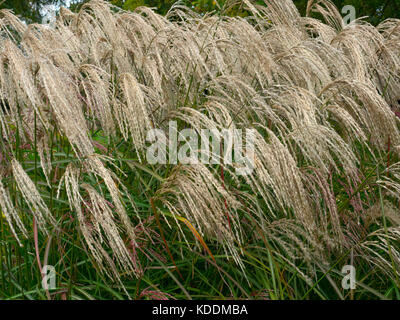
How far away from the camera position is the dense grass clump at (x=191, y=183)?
4.90 feet

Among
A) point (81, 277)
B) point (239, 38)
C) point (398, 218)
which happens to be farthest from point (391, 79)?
point (81, 277)

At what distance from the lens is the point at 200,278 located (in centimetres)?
188

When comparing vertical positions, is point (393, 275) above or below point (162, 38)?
below

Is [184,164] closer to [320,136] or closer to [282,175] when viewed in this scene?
[282,175]

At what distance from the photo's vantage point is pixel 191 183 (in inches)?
56.8

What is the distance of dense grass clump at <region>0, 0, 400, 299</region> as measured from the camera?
1.49 meters

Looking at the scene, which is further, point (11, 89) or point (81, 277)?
point (81, 277)

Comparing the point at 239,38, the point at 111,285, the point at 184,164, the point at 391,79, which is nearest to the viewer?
the point at 184,164

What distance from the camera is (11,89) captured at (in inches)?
59.7
